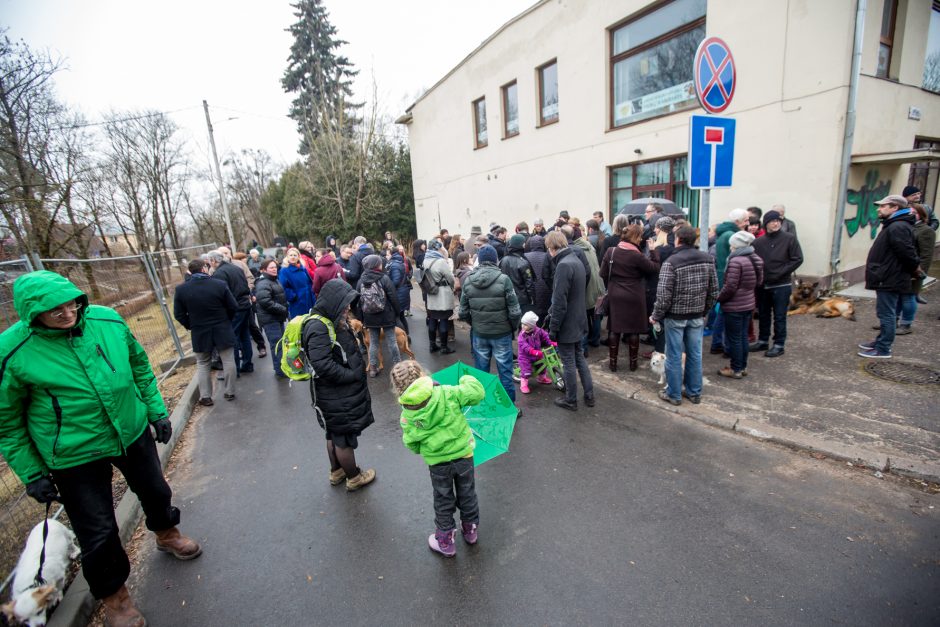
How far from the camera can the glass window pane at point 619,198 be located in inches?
451

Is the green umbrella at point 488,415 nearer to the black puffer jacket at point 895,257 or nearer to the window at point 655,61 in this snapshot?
the black puffer jacket at point 895,257

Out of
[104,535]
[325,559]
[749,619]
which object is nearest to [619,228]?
[749,619]

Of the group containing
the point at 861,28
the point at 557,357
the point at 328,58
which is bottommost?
the point at 557,357

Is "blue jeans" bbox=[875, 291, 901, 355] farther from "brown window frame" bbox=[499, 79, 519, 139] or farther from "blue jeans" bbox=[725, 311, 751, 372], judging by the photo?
"brown window frame" bbox=[499, 79, 519, 139]

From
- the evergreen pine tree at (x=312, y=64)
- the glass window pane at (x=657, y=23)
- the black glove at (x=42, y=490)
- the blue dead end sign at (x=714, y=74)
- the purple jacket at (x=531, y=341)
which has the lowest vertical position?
the purple jacket at (x=531, y=341)

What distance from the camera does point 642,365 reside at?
6086 millimetres

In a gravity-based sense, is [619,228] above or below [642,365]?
above

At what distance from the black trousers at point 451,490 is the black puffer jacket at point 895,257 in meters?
5.50

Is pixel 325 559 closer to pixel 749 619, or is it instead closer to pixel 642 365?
pixel 749 619

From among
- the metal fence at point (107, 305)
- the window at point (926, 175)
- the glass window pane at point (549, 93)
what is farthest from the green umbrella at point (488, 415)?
the glass window pane at point (549, 93)

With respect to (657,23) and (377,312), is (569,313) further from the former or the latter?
(657,23)

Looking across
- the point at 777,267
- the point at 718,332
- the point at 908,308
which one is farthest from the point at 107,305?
the point at 908,308

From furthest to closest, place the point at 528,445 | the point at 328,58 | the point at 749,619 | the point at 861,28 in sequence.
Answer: the point at 328,58
the point at 861,28
the point at 528,445
the point at 749,619

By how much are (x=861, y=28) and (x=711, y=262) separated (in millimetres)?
6033
